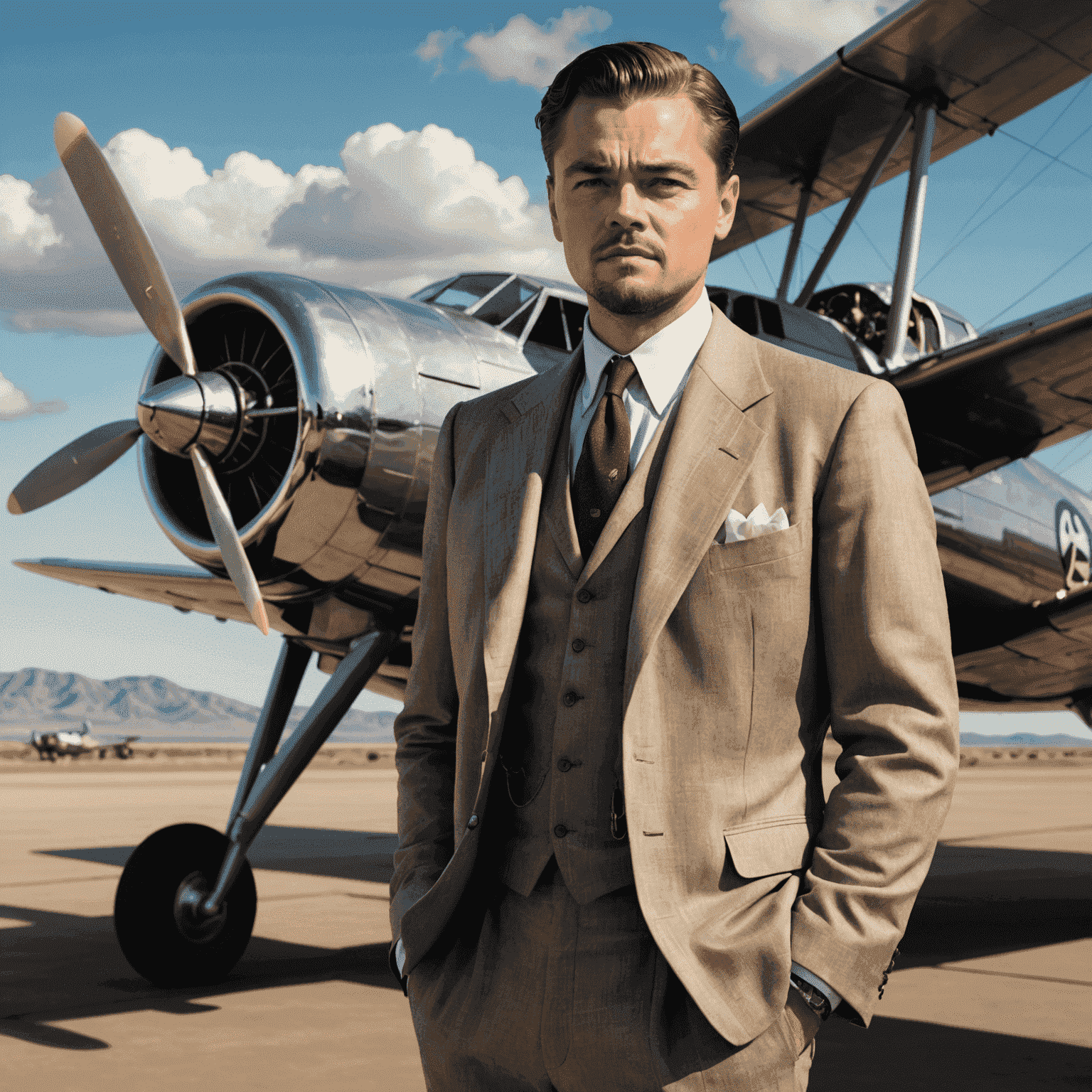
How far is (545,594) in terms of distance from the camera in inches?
67.2

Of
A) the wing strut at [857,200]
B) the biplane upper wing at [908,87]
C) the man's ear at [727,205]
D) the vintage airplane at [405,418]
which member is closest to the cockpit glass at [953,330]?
the vintage airplane at [405,418]

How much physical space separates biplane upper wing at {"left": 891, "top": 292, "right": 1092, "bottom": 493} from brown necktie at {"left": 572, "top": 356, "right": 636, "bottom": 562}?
17.8 feet

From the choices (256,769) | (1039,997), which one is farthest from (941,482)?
(256,769)

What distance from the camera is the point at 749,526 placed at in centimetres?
162

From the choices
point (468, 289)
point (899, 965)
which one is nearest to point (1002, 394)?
point (468, 289)

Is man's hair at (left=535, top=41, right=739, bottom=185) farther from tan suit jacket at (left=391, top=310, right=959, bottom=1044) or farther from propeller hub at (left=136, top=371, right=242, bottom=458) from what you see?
propeller hub at (left=136, top=371, right=242, bottom=458)

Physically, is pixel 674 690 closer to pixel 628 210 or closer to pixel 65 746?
pixel 628 210

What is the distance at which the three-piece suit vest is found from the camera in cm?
158

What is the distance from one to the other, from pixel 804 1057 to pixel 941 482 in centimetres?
665

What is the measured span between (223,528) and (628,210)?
3877 millimetres

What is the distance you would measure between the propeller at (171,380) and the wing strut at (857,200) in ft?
16.4

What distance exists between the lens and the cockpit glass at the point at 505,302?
6.36 metres

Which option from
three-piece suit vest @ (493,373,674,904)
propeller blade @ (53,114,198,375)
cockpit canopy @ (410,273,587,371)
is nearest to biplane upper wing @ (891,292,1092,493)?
cockpit canopy @ (410,273,587,371)

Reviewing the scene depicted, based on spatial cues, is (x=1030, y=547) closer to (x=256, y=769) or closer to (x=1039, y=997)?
(x=1039, y=997)
